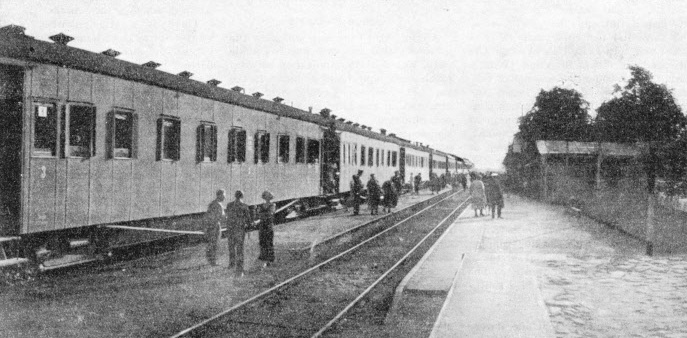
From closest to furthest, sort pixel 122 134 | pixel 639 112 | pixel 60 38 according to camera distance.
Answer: pixel 60 38 < pixel 122 134 < pixel 639 112

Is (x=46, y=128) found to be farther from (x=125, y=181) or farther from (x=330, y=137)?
(x=330, y=137)

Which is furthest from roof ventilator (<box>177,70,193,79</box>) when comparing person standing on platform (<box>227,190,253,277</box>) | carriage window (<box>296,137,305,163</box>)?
carriage window (<box>296,137,305,163</box>)

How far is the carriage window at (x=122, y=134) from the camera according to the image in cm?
1033

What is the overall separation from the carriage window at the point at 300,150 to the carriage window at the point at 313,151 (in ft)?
2.34

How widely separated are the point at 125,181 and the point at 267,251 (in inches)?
109

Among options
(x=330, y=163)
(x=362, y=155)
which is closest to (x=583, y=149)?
(x=362, y=155)

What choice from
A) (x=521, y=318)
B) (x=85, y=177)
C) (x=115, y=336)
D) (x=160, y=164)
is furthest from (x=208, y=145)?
(x=521, y=318)

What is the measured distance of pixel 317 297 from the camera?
9.10 meters

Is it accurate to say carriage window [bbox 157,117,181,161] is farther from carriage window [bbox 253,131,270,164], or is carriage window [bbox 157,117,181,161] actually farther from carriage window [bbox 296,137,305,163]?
carriage window [bbox 296,137,305,163]

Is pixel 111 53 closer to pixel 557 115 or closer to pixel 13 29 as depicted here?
pixel 13 29

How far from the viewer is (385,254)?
14.0 metres

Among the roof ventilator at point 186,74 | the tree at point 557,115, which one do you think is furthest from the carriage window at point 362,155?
the tree at point 557,115

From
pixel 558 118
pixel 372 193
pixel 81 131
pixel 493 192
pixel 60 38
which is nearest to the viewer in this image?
pixel 81 131

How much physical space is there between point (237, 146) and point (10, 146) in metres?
6.73
